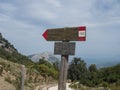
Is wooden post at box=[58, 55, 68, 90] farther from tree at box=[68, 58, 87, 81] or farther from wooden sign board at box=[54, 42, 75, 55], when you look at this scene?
tree at box=[68, 58, 87, 81]

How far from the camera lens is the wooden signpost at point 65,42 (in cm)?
875

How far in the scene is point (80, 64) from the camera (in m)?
64.6

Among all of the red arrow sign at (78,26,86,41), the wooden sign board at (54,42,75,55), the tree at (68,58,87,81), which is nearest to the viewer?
the red arrow sign at (78,26,86,41)

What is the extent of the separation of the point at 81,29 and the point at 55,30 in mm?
974

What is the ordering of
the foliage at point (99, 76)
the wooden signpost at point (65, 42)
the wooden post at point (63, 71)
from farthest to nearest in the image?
the foliage at point (99, 76)
the wooden post at point (63, 71)
the wooden signpost at point (65, 42)

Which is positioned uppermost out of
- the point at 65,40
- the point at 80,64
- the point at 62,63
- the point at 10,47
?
the point at 10,47


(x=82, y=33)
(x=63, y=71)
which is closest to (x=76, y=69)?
(x=63, y=71)

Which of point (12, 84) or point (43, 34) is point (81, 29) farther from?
point (12, 84)

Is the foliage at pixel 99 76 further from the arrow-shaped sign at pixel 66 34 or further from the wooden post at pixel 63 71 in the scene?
the wooden post at pixel 63 71

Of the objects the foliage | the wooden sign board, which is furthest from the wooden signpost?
the foliage

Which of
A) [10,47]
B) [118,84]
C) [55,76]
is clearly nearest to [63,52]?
[118,84]

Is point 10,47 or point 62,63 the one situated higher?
point 10,47

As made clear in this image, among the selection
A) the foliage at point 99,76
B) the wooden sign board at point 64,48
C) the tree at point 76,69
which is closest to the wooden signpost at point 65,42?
the wooden sign board at point 64,48

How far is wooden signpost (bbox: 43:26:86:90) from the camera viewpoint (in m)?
8.75
